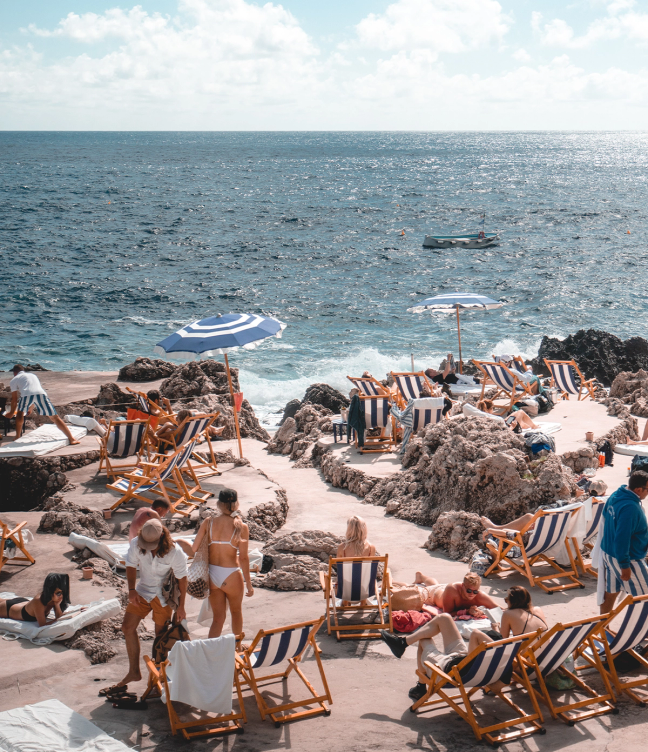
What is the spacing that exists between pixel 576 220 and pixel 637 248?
17047 mm

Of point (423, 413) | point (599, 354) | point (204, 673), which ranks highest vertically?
point (204, 673)

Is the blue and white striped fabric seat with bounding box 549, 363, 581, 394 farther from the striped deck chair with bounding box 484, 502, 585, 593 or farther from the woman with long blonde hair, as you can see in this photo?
the woman with long blonde hair

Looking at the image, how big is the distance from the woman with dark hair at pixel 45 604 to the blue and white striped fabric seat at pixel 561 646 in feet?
12.9

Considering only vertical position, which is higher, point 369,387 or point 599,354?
point 369,387

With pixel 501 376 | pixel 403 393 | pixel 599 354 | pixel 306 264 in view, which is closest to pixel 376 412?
pixel 403 393

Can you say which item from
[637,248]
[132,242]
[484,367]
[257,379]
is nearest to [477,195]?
[637,248]

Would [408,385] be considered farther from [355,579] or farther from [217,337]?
[355,579]

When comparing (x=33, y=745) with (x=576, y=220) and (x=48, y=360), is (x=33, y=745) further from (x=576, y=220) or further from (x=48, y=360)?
(x=576, y=220)

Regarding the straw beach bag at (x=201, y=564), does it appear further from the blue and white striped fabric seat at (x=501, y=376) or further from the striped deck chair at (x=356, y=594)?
the blue and white striped fabric seat at (x=501, y=376)

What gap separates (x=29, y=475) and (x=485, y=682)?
851 cm

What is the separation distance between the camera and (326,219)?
240 feet

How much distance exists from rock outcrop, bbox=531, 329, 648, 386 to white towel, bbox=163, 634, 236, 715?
19.5 m

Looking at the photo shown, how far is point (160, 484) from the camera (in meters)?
9.33

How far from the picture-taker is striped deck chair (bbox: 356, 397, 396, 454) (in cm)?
1271
